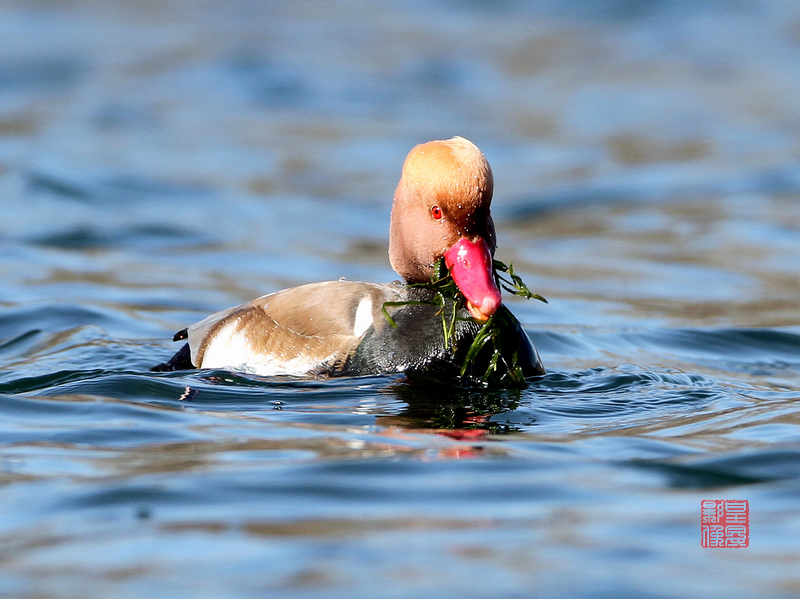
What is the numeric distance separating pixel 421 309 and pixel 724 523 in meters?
2.11

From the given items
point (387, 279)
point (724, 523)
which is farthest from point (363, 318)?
point (387, 279)

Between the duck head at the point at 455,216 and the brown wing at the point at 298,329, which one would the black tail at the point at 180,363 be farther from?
the duck head at the point at 455,216

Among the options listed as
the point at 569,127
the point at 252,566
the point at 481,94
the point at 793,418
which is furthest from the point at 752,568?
the point at 481,94

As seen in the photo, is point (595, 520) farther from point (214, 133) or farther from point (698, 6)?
point (698, 6)

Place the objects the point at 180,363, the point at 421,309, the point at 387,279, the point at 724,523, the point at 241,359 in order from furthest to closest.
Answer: the point at 387,279 → the point at 180,363 → the point at 241,359 → the point at 421,309 → the point at 724,523

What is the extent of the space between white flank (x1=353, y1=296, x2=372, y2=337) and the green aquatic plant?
9 cm

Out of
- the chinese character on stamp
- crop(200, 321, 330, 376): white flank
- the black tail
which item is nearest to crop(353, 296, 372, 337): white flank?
crop(200, 321, 330, 376): white flank

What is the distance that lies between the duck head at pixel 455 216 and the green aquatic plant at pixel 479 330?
86 millimetres

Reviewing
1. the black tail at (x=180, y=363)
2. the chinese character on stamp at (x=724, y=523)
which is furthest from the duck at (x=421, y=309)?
the chinese character on stamp at (x=724, y=523)

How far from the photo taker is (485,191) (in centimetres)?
536

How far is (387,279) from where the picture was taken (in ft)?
32.2

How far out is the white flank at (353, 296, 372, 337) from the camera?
5590 millimetres

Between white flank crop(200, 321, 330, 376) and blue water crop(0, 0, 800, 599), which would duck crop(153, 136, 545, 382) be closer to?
white flank crop(200, 321, 330, 376)

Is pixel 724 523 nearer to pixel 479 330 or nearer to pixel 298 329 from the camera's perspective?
pixel 479 330
